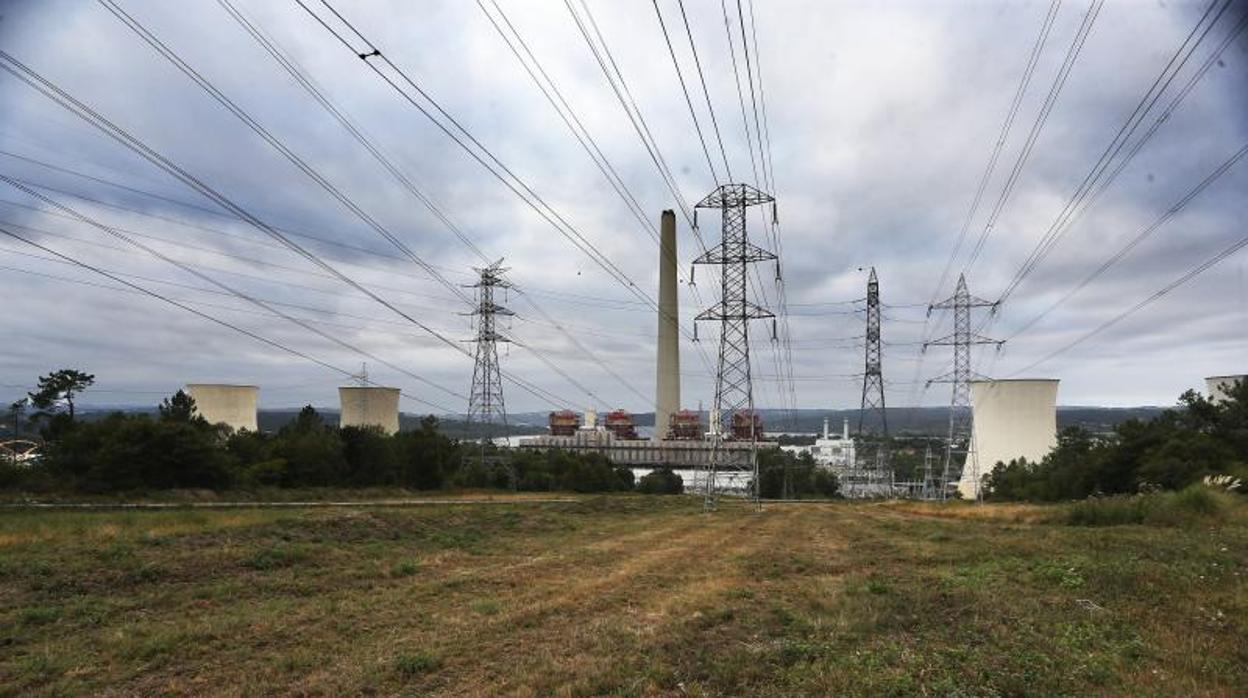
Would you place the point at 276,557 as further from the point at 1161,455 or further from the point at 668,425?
the point at 668,425

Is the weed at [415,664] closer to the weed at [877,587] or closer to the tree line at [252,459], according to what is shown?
the weed at [877,587]

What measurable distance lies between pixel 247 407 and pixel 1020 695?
274 ft

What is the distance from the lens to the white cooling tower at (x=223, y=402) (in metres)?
76.7

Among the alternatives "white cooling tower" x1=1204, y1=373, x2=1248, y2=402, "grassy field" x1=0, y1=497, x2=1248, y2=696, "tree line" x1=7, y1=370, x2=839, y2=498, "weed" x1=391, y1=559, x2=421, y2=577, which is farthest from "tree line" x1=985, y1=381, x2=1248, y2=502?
"weed" x1=391, y1=559, x2=421, y2=577

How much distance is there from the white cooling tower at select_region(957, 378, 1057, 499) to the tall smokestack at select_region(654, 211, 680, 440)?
62285mm

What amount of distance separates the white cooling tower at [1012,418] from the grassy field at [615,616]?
1939 inches

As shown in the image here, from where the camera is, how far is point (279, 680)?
8281 mm

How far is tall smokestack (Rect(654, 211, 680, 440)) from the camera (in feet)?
414

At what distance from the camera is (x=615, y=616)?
460 inches

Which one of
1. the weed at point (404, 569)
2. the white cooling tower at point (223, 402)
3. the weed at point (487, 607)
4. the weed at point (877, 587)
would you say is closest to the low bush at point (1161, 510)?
the weed at point (877, 587)

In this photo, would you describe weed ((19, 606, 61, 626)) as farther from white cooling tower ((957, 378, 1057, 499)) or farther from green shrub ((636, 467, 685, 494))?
green shrub ((636, 467, 685, 494))

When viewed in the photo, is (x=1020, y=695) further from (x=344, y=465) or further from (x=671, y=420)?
(x=671, y=420)

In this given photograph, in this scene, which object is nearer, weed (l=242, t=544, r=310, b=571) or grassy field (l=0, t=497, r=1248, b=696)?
grassy field (l=0, t=497, r=1248, b=696)

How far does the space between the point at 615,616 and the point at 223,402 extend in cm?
7700
